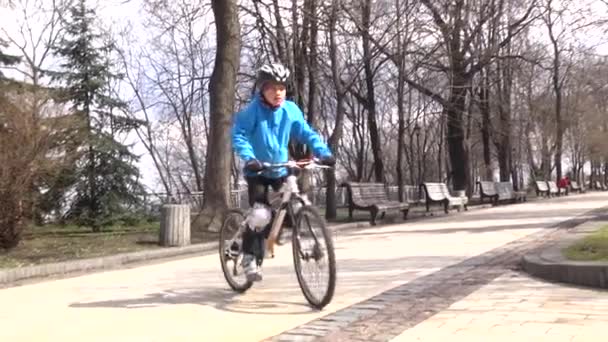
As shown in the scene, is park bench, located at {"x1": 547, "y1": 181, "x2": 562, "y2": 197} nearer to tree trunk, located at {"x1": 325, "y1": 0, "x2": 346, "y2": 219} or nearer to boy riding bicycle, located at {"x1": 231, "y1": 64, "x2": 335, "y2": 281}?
tree trunk, located at {"x1": 325, "y1": 0, "x2": 346, "y2": 219}

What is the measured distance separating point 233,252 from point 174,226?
6130 mm

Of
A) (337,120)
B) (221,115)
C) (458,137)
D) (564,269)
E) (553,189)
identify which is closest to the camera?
(564,269)

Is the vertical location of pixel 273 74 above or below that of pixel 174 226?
above

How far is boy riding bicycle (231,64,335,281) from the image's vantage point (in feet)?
20.7

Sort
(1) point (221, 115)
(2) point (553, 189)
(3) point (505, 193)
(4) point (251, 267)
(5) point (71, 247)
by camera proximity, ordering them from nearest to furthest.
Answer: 1. (4) point (251, 267)
2. (5) point (71, 247)
3. (1) point (221, 115)
4. (3) point (505, 193)
5. (2) point (553, 189)

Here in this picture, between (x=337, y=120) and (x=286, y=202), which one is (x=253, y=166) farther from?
(x=337, y=120)

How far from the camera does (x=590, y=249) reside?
26.1ft

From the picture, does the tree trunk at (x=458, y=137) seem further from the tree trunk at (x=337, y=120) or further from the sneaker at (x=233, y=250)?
the sneaker at (x=233, y=250)

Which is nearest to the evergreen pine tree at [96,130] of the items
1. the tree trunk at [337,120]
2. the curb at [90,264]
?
the tree trunk at [337,120]

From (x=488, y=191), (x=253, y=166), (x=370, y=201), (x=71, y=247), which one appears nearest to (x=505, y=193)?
(x=488, y=191)

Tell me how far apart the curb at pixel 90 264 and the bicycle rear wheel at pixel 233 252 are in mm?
3329

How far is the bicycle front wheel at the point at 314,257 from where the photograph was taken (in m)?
5.73

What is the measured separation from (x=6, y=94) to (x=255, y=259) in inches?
299

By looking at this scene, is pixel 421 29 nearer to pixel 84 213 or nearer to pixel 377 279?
pixel 84 213
